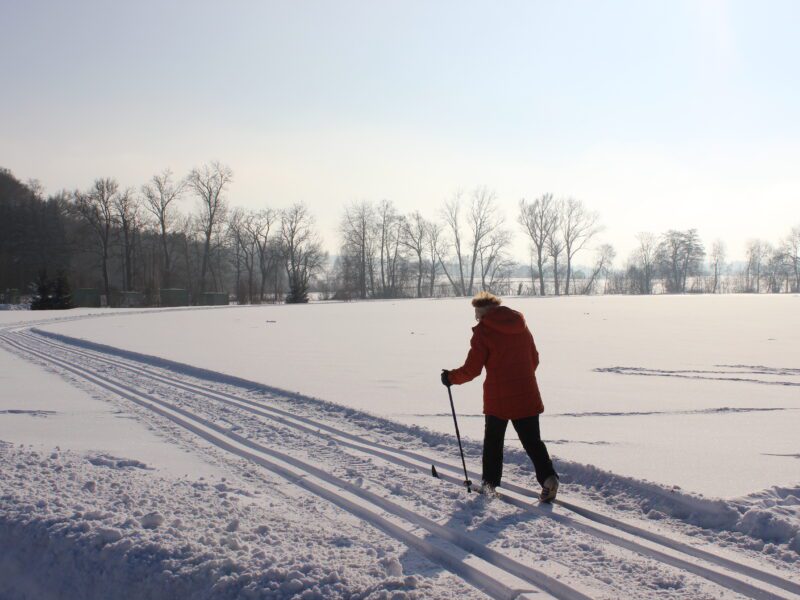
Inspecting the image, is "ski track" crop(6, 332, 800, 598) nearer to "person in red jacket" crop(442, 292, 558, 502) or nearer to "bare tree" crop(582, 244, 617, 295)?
"person in red jacket" crop(442, 292, 558, 502)

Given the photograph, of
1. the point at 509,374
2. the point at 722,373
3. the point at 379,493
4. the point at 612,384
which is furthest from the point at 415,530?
the point at 722,373

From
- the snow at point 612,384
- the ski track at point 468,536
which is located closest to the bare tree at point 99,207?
the snow at point 612,384

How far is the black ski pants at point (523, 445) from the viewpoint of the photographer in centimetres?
510

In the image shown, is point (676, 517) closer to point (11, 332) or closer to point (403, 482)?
point (403, 482)

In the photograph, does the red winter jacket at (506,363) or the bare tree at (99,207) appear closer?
the red winter jacket at (506,363)

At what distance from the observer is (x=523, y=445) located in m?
5.19

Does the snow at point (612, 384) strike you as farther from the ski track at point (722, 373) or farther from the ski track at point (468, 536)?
the ski track at point (468, 536)

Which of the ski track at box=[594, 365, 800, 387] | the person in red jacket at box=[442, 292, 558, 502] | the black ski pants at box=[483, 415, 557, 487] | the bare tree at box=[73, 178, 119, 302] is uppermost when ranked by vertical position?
the bare tree at box=[73, 178, 119, 302]

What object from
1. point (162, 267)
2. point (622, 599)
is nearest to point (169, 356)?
point (622, 599)

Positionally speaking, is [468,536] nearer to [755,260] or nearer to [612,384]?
[612,384]

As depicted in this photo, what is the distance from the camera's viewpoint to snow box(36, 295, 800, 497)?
6.20 metres

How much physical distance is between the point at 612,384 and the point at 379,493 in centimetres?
718

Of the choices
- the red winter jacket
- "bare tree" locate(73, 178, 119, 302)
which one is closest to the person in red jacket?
the red winter jacket

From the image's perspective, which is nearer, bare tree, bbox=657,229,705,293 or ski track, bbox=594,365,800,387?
ski track, bbox=594,365,800,387
